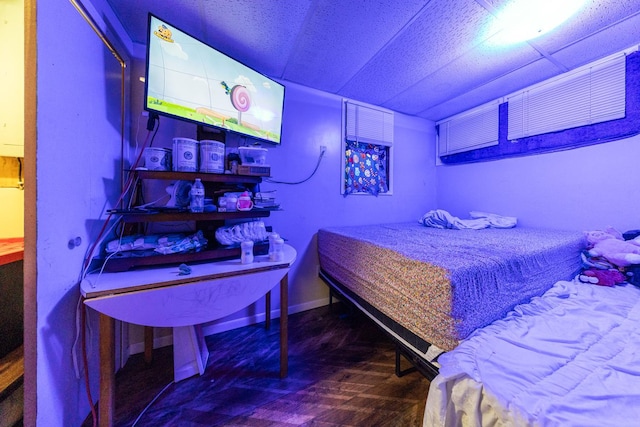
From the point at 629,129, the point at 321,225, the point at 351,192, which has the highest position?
the point at 629,129

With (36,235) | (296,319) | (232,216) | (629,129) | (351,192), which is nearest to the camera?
(36,235)

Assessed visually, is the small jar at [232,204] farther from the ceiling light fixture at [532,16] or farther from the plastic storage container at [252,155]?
the ceiling light fixture at [532,16]

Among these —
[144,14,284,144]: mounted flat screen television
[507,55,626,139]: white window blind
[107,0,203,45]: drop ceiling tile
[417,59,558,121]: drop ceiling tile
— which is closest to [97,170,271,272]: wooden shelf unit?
[144,14,284,144]: mounted flat screen television

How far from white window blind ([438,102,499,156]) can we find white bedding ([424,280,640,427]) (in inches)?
80.7

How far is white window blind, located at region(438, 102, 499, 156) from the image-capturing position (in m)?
2.48

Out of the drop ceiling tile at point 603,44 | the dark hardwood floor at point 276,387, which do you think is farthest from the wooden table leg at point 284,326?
the drop ceiling tile at point 603,44

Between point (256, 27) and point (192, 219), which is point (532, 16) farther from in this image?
point (192, 219)

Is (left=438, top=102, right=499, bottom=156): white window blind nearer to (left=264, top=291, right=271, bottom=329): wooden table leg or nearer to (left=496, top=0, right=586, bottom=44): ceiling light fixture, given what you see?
(left=496, top=0, right=586, bottom=44): ceiling light fixture

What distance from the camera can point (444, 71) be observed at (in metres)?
1.90

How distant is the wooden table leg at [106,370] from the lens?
3.02ft

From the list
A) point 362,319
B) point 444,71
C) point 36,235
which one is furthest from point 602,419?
point 444,71

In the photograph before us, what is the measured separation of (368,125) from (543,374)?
240cm

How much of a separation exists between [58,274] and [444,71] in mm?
2807

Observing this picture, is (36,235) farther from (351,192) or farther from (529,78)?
(529,78)
